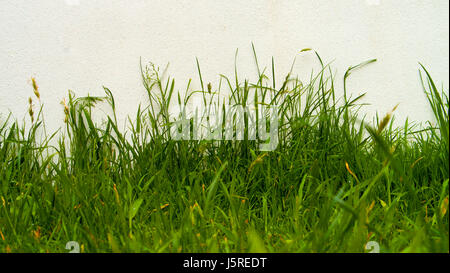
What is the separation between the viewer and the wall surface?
55.1 inches

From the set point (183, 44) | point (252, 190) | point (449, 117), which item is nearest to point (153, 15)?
point (183, 44)

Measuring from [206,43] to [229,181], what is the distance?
672 mm

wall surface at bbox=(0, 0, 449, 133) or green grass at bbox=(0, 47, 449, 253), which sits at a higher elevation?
wall surface at bbox=(0, 0, 449, 133)

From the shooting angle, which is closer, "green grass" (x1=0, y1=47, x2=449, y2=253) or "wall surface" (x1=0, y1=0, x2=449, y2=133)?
"green grass" (x1=0, y1=47, x2=449, y2=253)

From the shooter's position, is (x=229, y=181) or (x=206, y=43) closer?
(x=229, y=181)

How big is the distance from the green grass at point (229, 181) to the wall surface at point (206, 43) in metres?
0.06

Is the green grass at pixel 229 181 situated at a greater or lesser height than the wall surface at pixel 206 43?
lesser

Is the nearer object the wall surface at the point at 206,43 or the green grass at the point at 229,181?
the green grass at the point at 229,181

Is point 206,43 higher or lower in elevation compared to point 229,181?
higher

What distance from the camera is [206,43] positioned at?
1.45 metres

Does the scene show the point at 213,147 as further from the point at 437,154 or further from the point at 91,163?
the point at 437,154

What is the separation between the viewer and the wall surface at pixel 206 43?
140 cm

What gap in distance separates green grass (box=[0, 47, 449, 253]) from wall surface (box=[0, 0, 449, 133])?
0.21 feet
